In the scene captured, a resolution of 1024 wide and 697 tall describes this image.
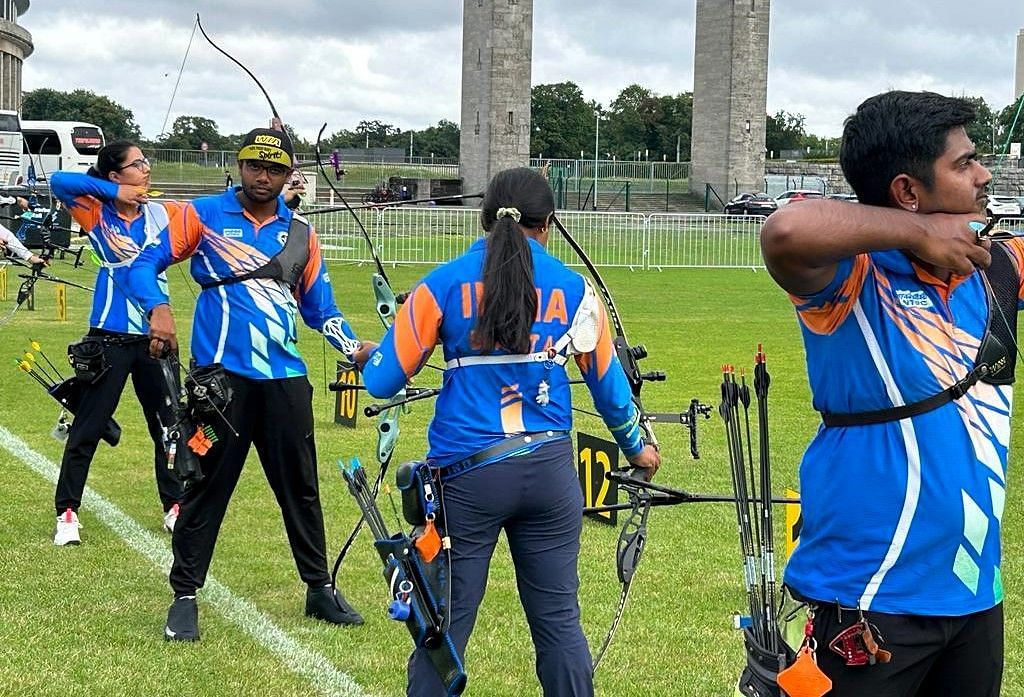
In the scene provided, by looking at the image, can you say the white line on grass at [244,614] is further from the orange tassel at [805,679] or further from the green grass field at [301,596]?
the orange tassel at [805,679]

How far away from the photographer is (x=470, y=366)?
3881 mm

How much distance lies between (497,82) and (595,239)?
28389mm

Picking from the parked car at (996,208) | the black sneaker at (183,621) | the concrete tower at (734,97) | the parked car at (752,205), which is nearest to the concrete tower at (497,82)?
the concrete tower at (734,97)

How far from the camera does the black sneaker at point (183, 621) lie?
5512 millimetres

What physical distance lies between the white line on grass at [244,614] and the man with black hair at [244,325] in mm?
292

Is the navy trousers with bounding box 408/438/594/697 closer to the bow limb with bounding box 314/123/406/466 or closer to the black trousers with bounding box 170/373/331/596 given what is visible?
the bow limb with bounding box 314/123/406/466

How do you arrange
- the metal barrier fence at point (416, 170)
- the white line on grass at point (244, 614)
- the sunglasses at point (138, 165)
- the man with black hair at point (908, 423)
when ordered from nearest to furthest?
the man with black hair at point (908, 423) < the white line on grass at point (244, 614) < the sunglasses at point (138, 165) < the metal barrier fence at point (416, 170)

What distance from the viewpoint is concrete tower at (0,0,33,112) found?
86.6 m

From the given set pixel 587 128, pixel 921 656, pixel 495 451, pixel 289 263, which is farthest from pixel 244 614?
pixel 587 128

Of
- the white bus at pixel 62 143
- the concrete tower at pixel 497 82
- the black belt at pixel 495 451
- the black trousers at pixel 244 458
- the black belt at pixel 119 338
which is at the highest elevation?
the concrete tower at pixel 497 82

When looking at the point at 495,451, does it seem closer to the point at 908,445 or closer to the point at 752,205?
the point at 908,445

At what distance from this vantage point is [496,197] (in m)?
4.04

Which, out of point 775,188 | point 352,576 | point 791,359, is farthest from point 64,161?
point 352,576

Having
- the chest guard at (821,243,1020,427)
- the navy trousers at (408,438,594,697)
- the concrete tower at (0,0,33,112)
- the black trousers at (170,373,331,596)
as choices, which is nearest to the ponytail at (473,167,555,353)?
Result: the navy trousers at (408,438,594,697)
